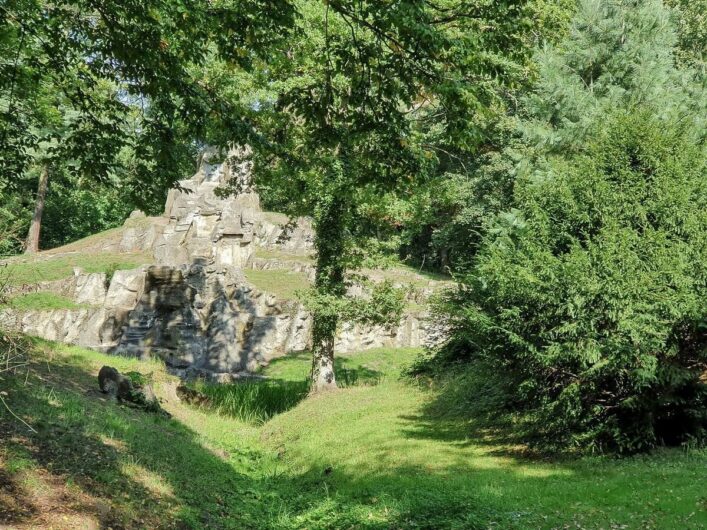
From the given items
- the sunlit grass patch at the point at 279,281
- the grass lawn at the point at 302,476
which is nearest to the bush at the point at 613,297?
the grass lawn at the point at 302,476

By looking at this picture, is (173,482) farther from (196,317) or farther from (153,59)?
(196,317)

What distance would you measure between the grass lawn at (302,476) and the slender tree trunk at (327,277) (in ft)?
12.1

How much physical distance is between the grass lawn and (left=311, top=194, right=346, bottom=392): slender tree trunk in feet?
12.1

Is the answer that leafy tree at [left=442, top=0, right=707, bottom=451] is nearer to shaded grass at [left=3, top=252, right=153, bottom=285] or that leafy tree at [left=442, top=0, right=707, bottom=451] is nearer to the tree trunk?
the tree trunk

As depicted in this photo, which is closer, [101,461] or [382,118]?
[382,118]

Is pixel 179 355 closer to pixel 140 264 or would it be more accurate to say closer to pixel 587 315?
pixel 140 264

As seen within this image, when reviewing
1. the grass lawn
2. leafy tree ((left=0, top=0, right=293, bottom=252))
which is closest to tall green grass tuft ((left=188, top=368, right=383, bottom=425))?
the grass lawn

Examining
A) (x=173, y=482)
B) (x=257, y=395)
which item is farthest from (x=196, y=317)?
(x=173, y=482)

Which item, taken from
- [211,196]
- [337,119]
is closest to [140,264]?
[211,196]

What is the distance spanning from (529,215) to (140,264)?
27.9 metres

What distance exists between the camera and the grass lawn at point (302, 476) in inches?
305

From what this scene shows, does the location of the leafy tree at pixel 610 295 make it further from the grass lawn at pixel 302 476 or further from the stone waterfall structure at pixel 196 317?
the stone waterfall structure at pixel 196 317

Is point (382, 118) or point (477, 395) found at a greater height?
point (382, 118)

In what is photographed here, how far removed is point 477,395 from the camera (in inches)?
621
